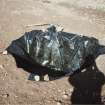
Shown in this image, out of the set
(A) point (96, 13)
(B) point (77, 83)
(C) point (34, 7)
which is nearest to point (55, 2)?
(C) point (34, 7)

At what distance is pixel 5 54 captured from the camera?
6.57 meters

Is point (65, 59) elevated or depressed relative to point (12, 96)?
elevated

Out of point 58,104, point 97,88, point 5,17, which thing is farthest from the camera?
point 5,17

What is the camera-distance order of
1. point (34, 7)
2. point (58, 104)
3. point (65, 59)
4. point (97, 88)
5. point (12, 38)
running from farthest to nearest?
point (34, 7) → point (12, 38) → point (65, 59) → point (97, 88) → point (58, 104)

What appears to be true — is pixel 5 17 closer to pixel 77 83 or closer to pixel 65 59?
pixel 65 59

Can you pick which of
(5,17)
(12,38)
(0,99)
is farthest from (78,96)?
(5,17)

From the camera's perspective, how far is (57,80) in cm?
590

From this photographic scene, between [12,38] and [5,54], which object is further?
[12,38]

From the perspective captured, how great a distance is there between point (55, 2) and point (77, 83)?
448cm

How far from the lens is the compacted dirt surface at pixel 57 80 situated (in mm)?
5438

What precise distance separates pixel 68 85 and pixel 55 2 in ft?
14.9

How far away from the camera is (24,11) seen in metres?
8.92

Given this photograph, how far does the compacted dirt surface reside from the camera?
5438 millimetres

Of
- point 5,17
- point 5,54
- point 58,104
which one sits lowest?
point 58,104
